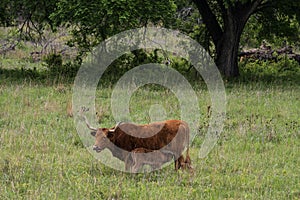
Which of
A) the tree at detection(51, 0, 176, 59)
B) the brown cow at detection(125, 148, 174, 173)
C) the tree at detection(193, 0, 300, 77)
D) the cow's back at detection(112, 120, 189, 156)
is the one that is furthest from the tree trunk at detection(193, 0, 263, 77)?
the brown cow at detection(125, 148, 174, 173)

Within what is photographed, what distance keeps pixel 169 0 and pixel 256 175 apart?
10.6m

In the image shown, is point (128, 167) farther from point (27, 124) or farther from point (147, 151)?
point (27, 124)

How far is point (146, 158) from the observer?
27.3 ft

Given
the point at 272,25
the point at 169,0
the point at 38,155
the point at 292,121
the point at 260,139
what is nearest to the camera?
the point at 38,155

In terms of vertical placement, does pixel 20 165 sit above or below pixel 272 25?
below

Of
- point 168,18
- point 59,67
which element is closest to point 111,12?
point 168,18

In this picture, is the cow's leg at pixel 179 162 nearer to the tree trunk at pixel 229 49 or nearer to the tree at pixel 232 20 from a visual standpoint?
the tree at pixel 232 20

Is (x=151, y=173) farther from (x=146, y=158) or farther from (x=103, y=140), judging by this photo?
(x=103, y=140)

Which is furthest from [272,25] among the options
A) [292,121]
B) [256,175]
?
[256,175]

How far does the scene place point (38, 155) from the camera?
369 inches

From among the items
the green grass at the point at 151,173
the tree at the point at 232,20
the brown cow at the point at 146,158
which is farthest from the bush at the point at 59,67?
the brown cow at the point at 146,158

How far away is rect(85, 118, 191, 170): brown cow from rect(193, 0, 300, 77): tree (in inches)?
478

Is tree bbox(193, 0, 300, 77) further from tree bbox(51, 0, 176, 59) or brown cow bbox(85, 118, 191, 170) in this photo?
brown cow bbox(85, 118, 191, 170)

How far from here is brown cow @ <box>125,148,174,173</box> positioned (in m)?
8.31
